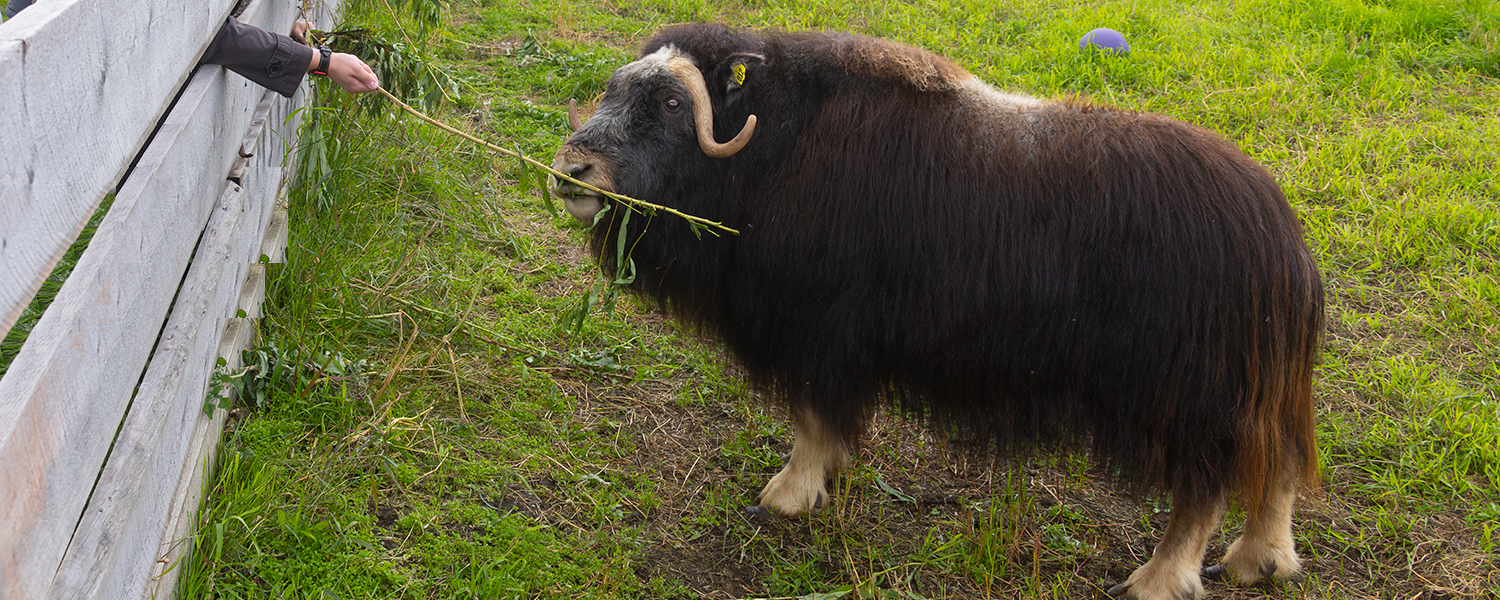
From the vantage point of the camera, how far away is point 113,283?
1615mm

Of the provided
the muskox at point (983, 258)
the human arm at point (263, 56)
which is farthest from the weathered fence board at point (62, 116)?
the muskox at point (983, 258)

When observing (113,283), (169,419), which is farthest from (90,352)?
(169,419)

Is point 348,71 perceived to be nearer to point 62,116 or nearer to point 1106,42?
point 62,116

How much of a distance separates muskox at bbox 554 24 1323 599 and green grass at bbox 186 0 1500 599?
359 millimetres

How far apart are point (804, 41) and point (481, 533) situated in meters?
1.54

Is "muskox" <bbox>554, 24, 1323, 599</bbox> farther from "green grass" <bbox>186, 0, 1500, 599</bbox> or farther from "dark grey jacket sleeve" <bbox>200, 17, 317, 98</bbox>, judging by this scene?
"dark grey jacket sleeve" <bbox>200, 17, 317, 98</bbox>

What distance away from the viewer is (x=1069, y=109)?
99.9 inches

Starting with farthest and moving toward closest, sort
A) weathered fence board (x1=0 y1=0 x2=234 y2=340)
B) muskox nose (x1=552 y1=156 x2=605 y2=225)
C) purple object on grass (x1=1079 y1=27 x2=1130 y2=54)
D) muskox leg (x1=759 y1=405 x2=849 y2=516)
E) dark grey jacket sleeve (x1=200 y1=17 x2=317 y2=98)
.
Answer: purple object on grass (x1=1079 y1=27 x2=1130 y2=54)
muskox leg (x1=759 y1=405 x2=849 y2=516)
muskox nose (x1=552 y1=156 x2=605 y2=225)
dark grey jacket sleeve (x1=200 y1=17 x2=317 y2=98)
weathered fence board (x1=0 y1=0 x2=234 y2=340)

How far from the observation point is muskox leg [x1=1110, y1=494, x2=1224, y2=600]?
8.32 ft

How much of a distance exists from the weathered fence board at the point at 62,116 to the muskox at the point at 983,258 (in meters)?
1.03

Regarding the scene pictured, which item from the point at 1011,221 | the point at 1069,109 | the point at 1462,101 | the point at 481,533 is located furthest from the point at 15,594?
the point at 1462,101

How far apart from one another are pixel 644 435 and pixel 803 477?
56 cm

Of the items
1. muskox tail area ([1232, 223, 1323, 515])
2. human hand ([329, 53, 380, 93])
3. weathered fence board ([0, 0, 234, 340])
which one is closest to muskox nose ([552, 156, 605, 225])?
human hand ([329, 53, 380, 93])

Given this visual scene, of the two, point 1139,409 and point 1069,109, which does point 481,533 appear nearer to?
point 1139,409
